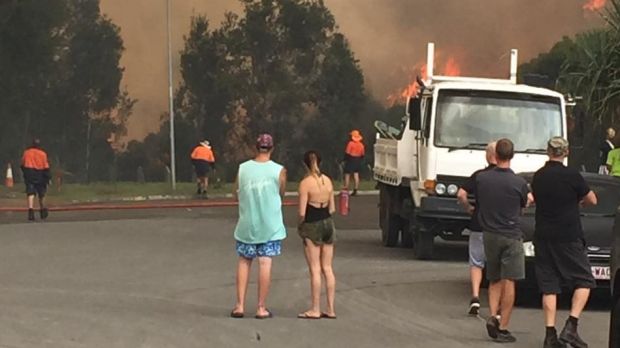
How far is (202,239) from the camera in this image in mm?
18547

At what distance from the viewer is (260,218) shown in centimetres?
1019

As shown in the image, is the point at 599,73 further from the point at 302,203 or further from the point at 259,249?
the point at 259,249

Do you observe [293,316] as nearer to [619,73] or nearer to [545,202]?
[545,202]

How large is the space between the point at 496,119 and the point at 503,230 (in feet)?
20.0

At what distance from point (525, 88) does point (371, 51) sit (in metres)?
43.4

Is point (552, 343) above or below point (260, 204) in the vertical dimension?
below

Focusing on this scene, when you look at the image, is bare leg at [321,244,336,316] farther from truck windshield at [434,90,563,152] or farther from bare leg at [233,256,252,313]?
truck windshield at [434,90,563,152]

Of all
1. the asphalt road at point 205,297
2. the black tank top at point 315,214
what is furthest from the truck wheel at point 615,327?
the black tank top at point 315,214

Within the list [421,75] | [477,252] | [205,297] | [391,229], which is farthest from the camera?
[421,75]

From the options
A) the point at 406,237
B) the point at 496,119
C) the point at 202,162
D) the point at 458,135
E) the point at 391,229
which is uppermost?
the point at 496,119

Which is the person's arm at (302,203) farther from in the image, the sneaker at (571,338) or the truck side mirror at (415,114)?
the truck side mirror at (415,114)

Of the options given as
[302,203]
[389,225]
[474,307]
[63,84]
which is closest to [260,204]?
[302,203]

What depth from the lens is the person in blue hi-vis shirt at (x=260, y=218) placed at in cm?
1021

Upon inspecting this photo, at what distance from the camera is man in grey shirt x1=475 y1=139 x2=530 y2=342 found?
9.39 m
